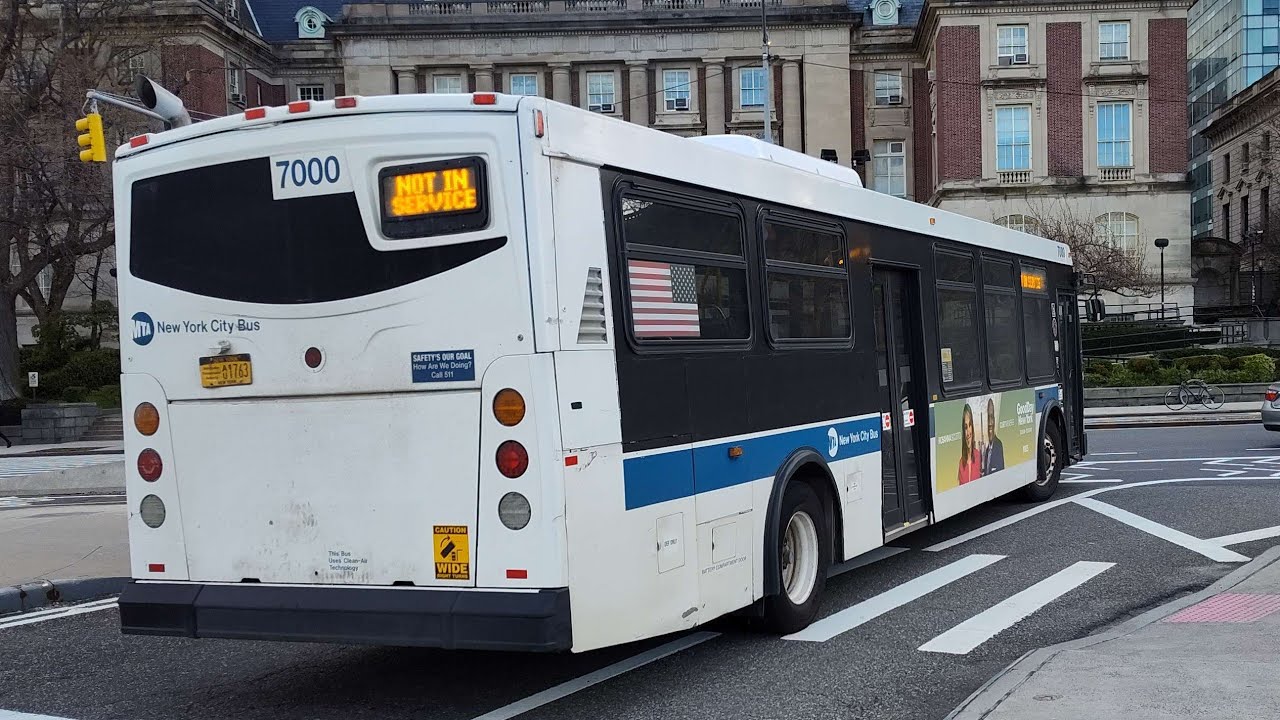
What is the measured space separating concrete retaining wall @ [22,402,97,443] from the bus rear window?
1201 inches

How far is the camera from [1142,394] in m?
31.3

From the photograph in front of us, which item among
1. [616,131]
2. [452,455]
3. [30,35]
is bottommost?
[452,455]

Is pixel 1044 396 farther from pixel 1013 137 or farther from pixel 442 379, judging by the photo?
pixel 1013 137

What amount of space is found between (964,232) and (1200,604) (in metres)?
4.44

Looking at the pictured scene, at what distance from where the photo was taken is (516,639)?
217 inches

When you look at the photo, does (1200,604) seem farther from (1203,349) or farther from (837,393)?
(1203,349)

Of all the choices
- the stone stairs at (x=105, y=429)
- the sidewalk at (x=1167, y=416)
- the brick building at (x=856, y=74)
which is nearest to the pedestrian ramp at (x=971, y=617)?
the sidewalk at (x=1167, y=416)

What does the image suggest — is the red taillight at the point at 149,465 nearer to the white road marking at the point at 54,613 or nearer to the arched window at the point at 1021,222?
the white road marking at the point at 54,613

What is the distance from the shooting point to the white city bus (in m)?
5.63

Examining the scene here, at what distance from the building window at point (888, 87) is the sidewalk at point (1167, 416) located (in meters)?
38.4

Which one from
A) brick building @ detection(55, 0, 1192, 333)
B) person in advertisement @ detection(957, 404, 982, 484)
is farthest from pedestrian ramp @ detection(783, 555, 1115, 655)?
brick building @ detection(55, 0, 1192, 333)

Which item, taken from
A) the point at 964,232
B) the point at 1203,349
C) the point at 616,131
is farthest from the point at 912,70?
the point at 616,131

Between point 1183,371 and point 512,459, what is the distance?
31694 mm

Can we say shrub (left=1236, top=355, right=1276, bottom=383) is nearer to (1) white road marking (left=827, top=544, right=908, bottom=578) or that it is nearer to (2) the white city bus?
(1) white road marking (left=827, top=544, right=908, bottom=578)
